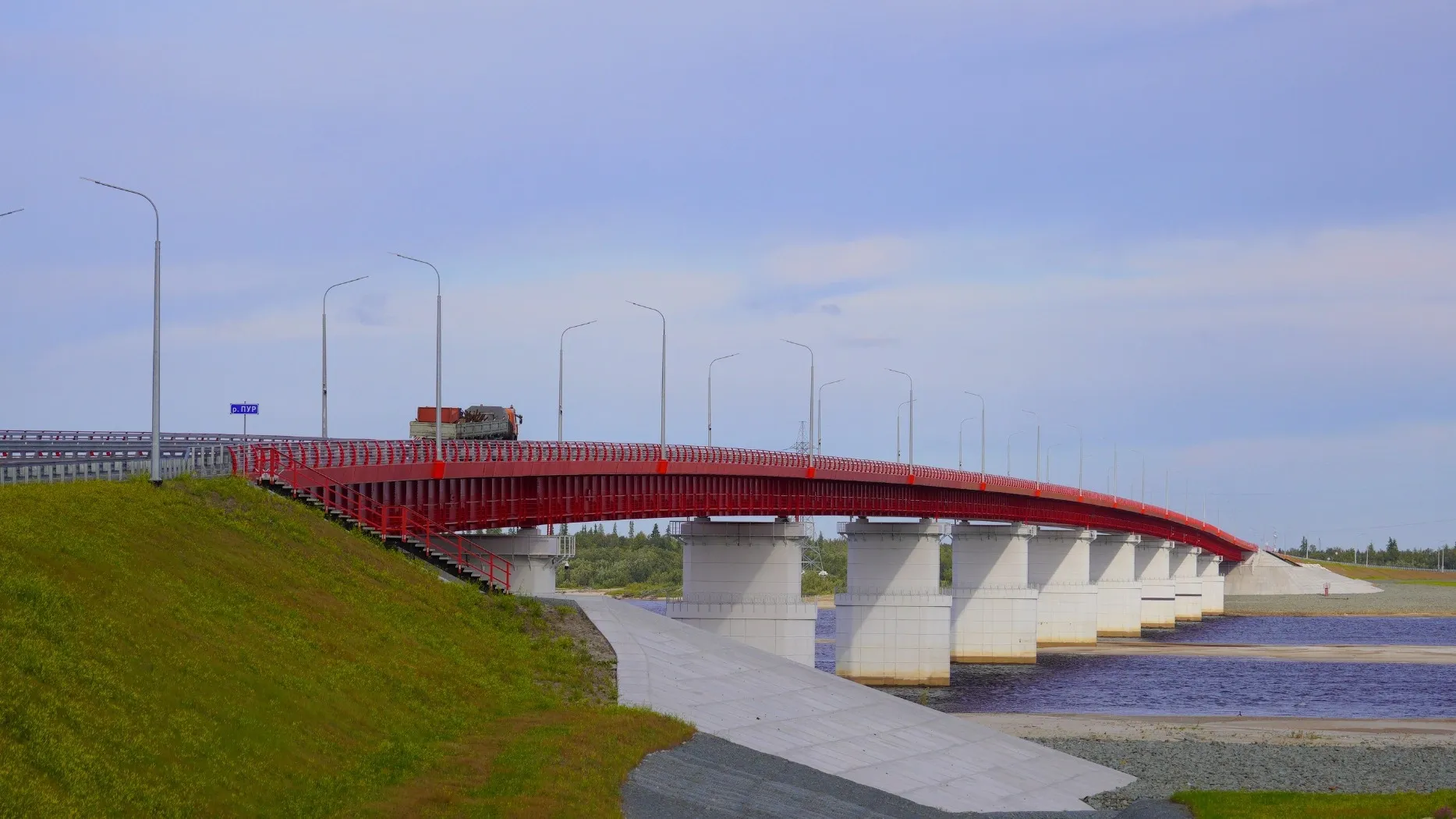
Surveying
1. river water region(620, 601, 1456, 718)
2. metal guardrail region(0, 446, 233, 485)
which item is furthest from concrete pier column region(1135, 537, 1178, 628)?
metal guardrail region(0, 446, 233, 485)

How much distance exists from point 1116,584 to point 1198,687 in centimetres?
6518

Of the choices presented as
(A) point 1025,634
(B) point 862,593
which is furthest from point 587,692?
(A) point 1025,634

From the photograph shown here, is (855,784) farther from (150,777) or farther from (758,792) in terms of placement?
(150,777)

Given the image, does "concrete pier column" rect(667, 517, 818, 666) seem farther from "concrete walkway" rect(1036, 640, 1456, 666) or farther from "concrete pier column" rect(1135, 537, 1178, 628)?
"concrete pier column" rect(1135, 537, 1178, 628)

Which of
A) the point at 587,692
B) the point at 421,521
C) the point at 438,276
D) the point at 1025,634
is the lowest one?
the point at 1025,634

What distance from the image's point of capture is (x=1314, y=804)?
39844 mm

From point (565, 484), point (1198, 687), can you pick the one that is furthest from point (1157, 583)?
point (565, 484)

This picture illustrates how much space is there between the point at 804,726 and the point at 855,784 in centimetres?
534

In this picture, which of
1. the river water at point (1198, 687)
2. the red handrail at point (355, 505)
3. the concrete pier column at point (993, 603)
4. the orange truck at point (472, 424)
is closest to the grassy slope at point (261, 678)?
the red handrail at point (355, 505)

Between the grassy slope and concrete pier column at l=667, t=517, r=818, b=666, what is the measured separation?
4080 cm

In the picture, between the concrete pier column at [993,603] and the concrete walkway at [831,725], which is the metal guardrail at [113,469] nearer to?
the concrete walkway at [831,725]

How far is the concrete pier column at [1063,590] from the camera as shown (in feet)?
444

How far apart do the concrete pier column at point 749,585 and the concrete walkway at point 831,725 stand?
33157mm

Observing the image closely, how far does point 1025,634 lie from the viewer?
115000 millimetres
